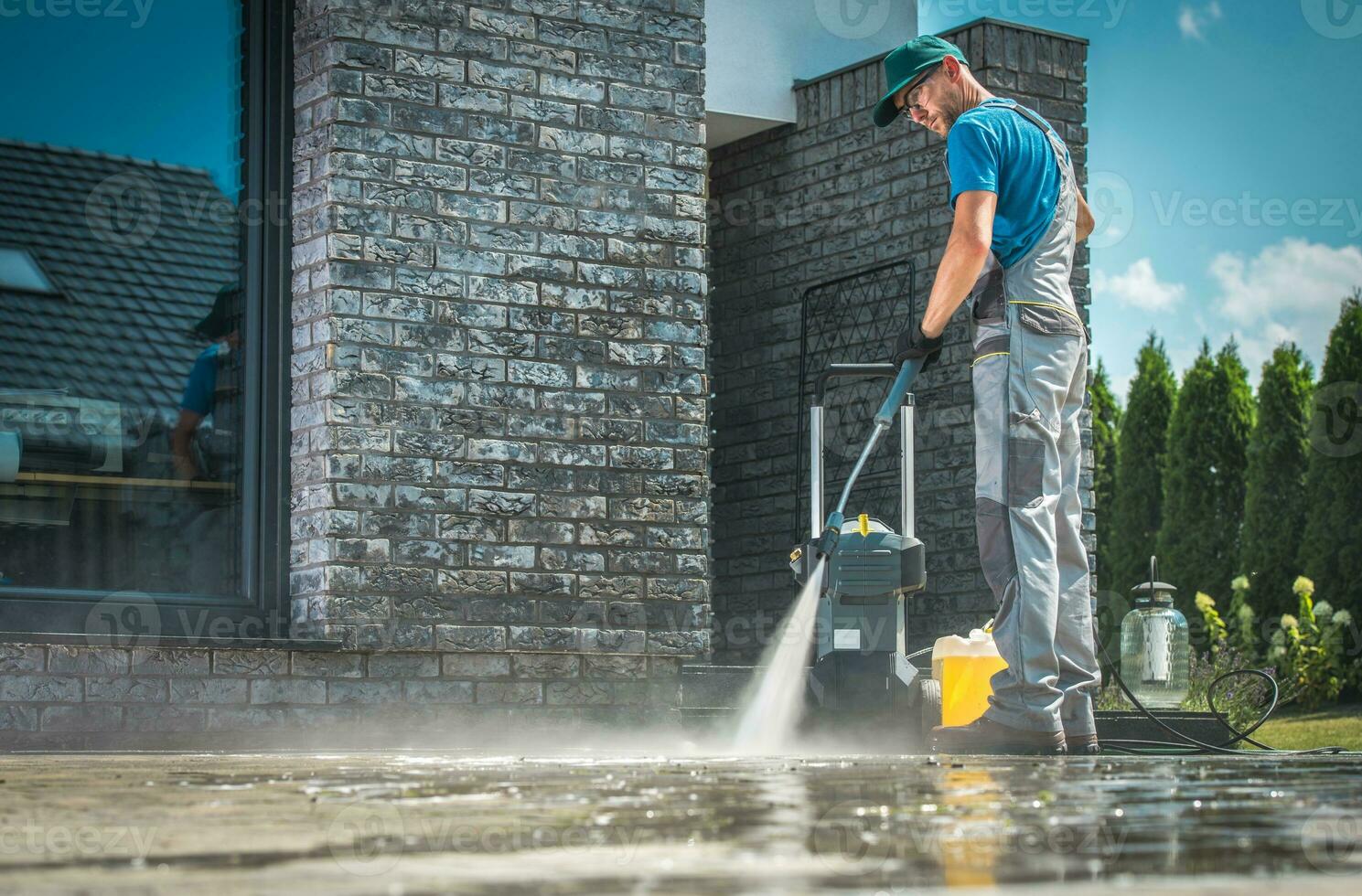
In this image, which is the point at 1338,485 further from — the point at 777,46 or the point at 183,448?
the point at 183,448

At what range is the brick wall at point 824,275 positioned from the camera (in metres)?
8.51

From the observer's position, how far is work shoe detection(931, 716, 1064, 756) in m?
4.25

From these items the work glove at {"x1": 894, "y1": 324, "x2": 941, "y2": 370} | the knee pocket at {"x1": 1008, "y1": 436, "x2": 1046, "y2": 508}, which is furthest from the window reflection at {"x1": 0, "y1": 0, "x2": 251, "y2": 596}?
the knee pocket at {"x1": 1008, "y1": 436, "x2": 1046, "y2": 508}

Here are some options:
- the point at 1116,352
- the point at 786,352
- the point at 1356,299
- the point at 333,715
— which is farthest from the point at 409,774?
the point at 1116,352

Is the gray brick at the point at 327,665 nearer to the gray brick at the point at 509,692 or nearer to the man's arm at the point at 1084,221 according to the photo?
the gray brick at the point at 509,692

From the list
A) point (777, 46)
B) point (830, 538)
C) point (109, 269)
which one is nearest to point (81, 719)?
point (109, 269)

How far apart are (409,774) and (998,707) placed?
187 centimetres

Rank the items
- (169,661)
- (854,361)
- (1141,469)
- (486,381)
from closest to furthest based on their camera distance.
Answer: (169,661) → (486,381) → (854,361) → (1141,469)

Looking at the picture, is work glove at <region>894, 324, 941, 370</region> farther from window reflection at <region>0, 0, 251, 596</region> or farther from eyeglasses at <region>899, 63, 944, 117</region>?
window reflection at <region>0, 0, 251, 596</region>

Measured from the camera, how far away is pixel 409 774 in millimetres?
2982

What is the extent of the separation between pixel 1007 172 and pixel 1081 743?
155cm

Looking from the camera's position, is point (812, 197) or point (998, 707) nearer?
point (998, 707)

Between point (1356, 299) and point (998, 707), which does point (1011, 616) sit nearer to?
point (998, 707)

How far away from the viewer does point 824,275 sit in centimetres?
931
